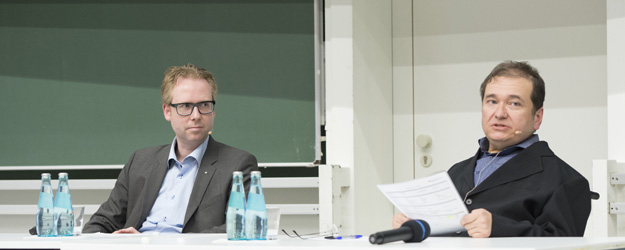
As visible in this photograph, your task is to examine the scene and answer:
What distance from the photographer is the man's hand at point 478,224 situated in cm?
224

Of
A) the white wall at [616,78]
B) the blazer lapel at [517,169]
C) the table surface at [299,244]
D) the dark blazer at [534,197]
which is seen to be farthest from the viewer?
the white wall at [616,78]

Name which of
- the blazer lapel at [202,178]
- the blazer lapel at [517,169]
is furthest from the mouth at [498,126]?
the blazer lapel at [202,178]

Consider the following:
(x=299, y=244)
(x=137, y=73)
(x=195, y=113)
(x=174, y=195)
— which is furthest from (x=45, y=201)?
(x=137, y=73)

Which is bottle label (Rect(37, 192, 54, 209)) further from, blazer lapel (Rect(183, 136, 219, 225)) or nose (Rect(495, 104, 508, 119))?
nose (Rect(495, 104, 508, 119))

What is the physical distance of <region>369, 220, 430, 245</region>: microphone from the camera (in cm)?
193

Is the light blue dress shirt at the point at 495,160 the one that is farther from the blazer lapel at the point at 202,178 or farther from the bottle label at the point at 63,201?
the bottle label at the point at 63,201

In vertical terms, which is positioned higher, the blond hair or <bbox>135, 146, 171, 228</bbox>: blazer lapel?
the blond hair

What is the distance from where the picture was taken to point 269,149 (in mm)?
4309

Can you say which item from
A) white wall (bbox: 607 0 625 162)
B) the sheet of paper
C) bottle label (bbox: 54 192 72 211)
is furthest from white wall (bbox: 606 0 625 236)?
bottle label (bbox: 54 192 72 211)

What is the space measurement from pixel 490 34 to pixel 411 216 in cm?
205

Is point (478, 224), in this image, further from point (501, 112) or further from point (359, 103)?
point (359, 103)

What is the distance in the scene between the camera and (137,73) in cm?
448

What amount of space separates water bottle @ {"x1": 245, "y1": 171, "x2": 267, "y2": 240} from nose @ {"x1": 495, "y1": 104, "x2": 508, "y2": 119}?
36.5 inches

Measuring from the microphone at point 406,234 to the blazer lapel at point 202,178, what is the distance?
1154 mm
